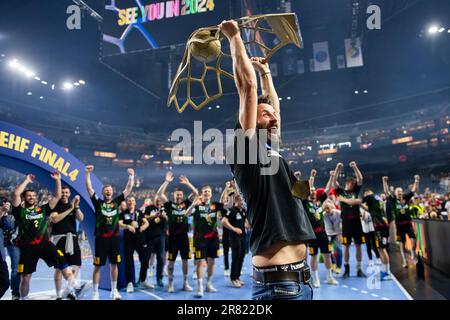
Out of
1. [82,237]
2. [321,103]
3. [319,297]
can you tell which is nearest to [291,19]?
[319,297]

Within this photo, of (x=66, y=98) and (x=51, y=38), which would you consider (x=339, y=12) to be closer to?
(x=51, y=38)

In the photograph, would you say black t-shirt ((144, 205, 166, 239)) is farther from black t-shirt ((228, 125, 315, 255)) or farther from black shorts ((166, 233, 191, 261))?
black t-shirt ((228, 125, 315, 255))

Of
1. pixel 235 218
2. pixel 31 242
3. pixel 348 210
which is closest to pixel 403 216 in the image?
pixel 348 210

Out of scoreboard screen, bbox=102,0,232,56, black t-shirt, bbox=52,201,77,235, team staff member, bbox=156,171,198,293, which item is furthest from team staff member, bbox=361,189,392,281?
black t-shirt, bbox=52,201,77,235

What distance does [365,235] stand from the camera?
26.7ft

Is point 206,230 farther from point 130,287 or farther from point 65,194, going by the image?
point 65,194

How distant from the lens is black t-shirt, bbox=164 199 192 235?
7.12 meters

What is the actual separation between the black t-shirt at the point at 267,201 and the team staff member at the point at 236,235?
212 inches

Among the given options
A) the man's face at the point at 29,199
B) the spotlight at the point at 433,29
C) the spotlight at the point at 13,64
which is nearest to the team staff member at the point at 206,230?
the man's face at the point at 29,199

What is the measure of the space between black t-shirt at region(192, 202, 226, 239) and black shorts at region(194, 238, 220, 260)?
0.29ft

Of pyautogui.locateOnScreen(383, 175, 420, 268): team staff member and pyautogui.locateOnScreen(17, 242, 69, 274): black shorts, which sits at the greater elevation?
pyautogui.locateOnScreen(383, 175, 420, 268): team staff member

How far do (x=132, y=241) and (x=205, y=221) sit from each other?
1711mm

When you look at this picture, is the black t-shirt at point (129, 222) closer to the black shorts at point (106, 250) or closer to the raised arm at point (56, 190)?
the black shorts at point (106, 250)
